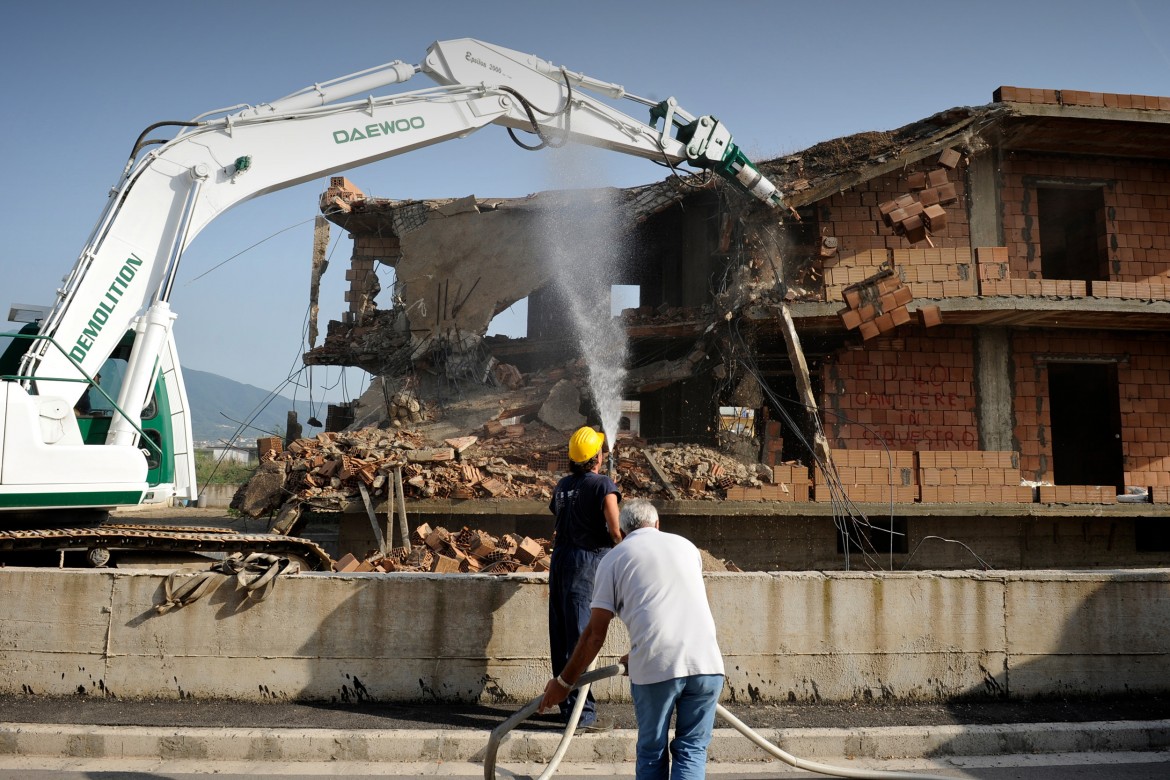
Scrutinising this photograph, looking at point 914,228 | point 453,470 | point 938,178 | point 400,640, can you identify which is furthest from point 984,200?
point 400,640

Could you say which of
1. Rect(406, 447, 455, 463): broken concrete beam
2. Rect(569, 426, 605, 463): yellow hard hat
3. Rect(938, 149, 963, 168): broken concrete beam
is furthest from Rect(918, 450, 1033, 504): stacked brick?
Rect(569, 426, 605, 463): yellow hard hat

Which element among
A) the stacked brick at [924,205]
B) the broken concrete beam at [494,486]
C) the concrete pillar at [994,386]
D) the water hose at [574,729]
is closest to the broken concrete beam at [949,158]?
the stacked brick at [924,205]

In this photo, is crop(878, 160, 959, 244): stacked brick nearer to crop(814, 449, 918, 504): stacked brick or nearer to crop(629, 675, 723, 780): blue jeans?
crop(814, 449, 918, 504): stacked brick

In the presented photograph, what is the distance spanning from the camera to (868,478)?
12.3m

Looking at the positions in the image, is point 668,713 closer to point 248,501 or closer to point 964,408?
point 248,501

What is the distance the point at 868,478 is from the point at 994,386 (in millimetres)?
3498

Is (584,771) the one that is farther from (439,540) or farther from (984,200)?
(984,200)

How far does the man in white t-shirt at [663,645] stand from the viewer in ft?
10.4

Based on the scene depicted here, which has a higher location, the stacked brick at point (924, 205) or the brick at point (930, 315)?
the stacked brick at point (924, 205)

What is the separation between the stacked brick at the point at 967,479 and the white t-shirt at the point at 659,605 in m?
10.3

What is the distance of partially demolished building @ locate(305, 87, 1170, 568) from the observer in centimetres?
1253

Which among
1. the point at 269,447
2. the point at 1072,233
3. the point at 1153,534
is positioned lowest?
the point at 1153,534

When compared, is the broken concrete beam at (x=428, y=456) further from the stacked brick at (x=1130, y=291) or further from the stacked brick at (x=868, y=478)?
the stacked brick at (x=1130, y=291)

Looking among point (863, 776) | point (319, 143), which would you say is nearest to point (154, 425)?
point (319, 143)
